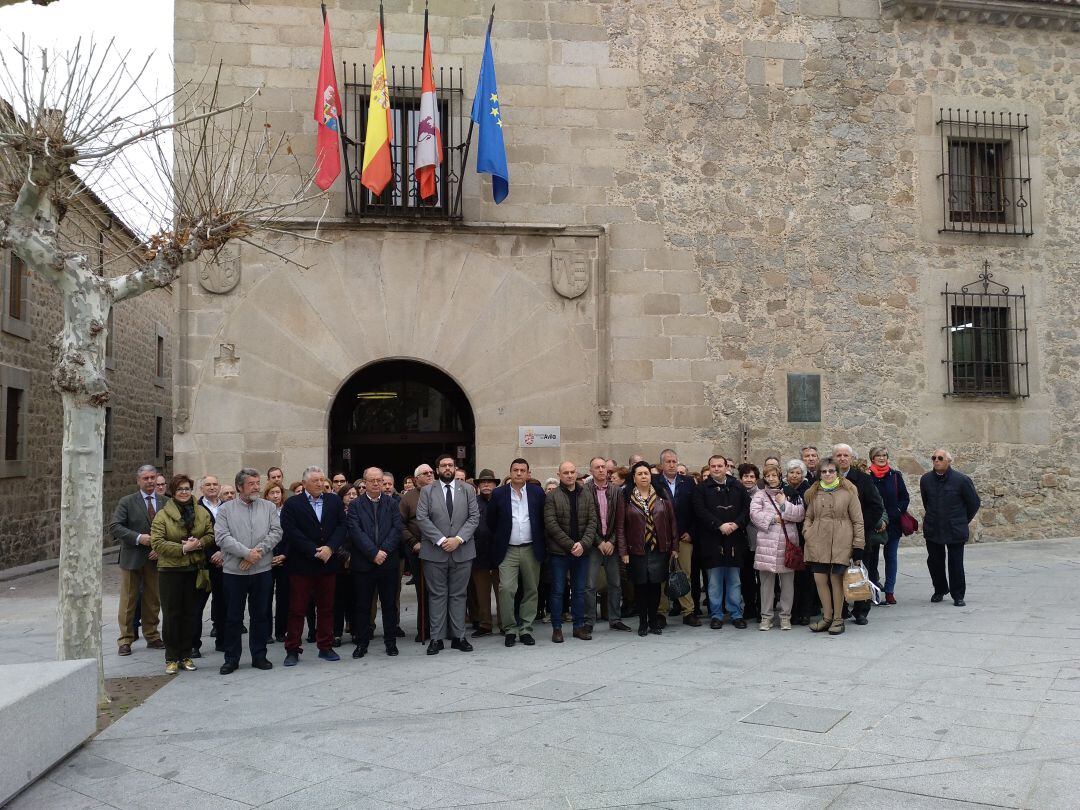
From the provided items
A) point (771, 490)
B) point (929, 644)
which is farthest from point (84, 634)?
point (929, 644)

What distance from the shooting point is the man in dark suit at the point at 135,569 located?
8.20 meters

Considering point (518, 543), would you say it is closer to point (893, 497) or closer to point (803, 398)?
point (893, 497)

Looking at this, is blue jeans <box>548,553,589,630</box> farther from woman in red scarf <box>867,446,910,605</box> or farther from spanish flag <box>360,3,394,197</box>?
spanish flag <box>360,3,394,197</box>

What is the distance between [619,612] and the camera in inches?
345

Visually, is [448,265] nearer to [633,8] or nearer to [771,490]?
[633,8]

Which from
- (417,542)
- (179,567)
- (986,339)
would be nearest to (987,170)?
(986,339)

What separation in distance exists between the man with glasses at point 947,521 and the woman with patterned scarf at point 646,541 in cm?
297

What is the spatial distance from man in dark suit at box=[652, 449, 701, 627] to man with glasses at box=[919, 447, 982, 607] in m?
2.61

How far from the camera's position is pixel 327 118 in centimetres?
1140

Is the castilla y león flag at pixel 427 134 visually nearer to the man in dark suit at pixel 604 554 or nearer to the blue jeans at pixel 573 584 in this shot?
the man in dark suit at pixel 604 554

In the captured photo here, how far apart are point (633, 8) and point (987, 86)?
560 centimetres

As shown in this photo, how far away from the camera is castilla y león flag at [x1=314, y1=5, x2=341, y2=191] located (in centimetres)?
1141

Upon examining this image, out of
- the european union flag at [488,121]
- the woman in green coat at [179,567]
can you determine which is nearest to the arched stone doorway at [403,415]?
the european union flag at [488,121]

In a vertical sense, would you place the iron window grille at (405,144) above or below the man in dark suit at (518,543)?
above
